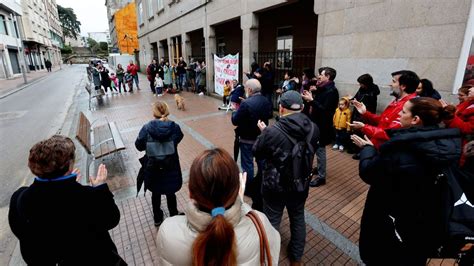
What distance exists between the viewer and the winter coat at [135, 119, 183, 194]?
10.0ft

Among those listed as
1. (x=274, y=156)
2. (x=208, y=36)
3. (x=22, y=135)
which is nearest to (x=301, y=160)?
(x=274, y=156)

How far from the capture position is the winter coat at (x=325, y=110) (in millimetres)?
4211

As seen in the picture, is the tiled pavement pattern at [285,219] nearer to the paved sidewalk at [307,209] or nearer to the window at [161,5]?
the paved sidewalk at [307,209]

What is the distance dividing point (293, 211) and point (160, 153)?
65.7 inches

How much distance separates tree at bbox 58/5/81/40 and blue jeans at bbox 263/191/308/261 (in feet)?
381

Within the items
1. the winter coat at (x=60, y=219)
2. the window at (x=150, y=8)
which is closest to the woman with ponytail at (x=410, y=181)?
the winter coat at (x=60, y=219)

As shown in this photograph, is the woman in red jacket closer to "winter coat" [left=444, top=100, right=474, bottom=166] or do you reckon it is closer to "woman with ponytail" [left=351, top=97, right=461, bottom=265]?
"winter coat" [left=444, top=100, right=474, bottom=166]

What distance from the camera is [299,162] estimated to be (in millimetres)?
2328

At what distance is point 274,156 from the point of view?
2340 millimetres

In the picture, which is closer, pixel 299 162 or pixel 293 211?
pixel 299 162

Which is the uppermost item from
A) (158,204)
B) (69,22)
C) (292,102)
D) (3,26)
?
(69,22)

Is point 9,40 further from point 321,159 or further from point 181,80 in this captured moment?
point 321,159

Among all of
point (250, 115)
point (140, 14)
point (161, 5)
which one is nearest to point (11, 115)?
point (250, 115)

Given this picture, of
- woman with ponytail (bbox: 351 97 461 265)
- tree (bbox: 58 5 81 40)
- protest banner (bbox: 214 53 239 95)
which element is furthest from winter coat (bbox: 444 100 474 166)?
tree (bbox: 58 5 81 40)
